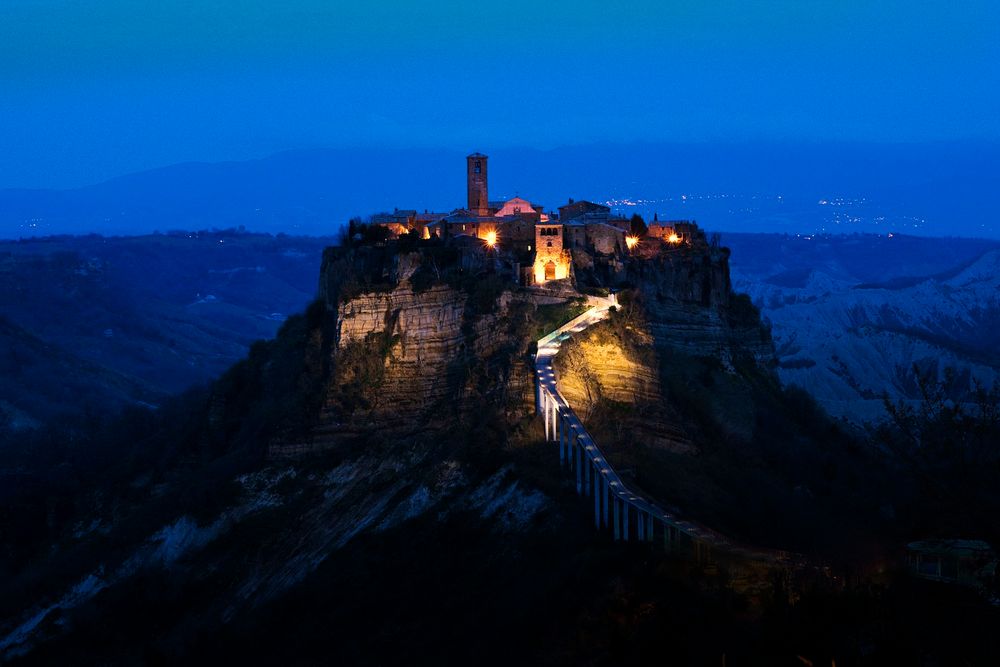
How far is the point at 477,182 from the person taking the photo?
67.4 m

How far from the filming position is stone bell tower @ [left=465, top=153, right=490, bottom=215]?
2648 inches

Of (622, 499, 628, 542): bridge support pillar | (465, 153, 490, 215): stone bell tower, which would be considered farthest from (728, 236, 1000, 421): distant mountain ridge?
(622, 499, 628, 542): bridge support pillar

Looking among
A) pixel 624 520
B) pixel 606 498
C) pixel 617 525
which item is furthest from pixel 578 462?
pixel 624 520

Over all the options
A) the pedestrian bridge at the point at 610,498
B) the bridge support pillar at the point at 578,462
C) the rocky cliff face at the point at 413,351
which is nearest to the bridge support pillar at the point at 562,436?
the pedestrian bridge at the point at 610,498

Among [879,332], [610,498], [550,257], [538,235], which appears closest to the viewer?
[610,498]

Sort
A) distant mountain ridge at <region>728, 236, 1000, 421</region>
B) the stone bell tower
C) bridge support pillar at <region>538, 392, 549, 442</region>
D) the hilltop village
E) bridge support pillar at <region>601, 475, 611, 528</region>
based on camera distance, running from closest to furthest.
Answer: bridge support pillar at <region>601, 475, 611, 528</region> < bridge support pillar at <region>538, 392, 549, 442</region> < the hilltop village < the stone bell tower < distant mountain ridge at <region>728, 236, 1000, 421</region>

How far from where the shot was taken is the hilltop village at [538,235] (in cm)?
5762

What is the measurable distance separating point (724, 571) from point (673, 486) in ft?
31.8

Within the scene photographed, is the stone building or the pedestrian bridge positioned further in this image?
the stone building

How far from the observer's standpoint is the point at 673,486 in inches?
1831

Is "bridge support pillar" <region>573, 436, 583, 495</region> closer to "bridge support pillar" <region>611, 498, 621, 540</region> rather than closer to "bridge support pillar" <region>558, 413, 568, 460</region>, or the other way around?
"bridge support pillar" <region>558, 413, 568, 460</region>

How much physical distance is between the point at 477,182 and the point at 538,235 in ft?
32.5

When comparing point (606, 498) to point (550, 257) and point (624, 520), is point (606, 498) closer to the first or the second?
point (624, 520)

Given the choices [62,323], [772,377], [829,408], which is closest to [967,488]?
[772,377]
